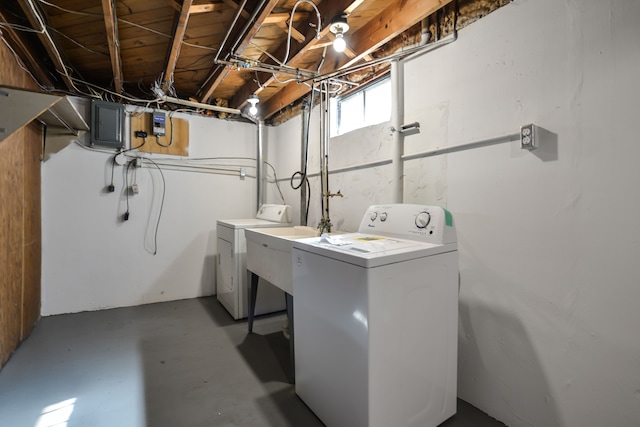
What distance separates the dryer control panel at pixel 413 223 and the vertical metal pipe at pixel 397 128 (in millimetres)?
274

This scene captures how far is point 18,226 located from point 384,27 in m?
2.83

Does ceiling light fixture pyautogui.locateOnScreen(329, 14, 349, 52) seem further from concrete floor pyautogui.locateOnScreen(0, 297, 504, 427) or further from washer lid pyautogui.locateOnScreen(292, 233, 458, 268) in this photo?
concrete floor pyautogui.locateOnScreen(0, 297, 504, 427)

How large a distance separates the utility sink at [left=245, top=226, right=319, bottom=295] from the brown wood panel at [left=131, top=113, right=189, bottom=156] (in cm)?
149

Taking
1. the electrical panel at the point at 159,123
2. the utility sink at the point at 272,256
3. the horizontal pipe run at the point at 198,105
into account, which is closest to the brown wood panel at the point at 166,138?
the electrical panel at the point at 159,123

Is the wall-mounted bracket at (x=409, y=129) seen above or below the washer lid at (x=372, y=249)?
above

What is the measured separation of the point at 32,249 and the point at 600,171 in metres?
3.65

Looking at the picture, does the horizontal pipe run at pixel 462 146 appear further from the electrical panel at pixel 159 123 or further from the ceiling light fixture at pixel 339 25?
the electrical panel at pixel 159 123

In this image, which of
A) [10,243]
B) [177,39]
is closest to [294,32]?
[177,39]

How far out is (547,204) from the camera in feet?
4.18

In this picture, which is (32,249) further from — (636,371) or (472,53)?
(636,371)

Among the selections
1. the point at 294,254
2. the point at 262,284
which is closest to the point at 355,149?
the point at 294,254

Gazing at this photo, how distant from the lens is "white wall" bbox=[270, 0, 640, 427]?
1.09 metres

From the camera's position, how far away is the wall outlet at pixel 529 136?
1.28 meters

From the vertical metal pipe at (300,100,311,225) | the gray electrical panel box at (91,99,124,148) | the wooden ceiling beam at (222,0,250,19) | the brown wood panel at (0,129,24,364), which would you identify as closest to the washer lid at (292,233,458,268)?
the wooden ceiling beam at (222,0,250,19)
